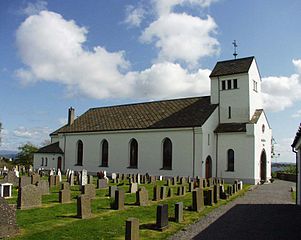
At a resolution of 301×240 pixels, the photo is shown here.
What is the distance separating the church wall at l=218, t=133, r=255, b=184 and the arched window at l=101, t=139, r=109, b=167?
13612mm

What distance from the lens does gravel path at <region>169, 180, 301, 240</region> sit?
10.2m

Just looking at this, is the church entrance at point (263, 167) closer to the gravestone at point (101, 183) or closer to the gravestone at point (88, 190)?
the gravestone at point (101, 183)

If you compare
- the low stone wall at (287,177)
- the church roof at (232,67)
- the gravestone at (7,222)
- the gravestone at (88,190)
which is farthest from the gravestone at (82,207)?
the low stone wall at (287,177)

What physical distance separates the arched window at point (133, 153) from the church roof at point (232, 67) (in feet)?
36.3

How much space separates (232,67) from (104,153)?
17.7 m

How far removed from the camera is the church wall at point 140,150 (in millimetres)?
32094

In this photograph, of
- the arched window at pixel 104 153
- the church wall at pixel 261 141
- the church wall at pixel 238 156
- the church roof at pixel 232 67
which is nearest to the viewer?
the church wall at pixel 238 156

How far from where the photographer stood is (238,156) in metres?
31.6

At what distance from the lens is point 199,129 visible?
31.1 metres

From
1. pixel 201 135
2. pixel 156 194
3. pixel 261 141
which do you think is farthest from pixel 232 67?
pixel 156 194

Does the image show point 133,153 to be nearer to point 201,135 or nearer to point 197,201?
point 201,135

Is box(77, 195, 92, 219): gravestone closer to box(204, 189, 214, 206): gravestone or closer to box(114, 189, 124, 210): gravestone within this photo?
box(114, 189, 124, 210): gravestone

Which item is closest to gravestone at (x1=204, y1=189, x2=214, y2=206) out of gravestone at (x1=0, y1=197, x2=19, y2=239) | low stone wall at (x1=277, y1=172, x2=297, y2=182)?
gravestone at (x1=0, y1=197, x2=19, y2=239)

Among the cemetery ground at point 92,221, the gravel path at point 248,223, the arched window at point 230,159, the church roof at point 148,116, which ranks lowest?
the gravel path at point 248,223
